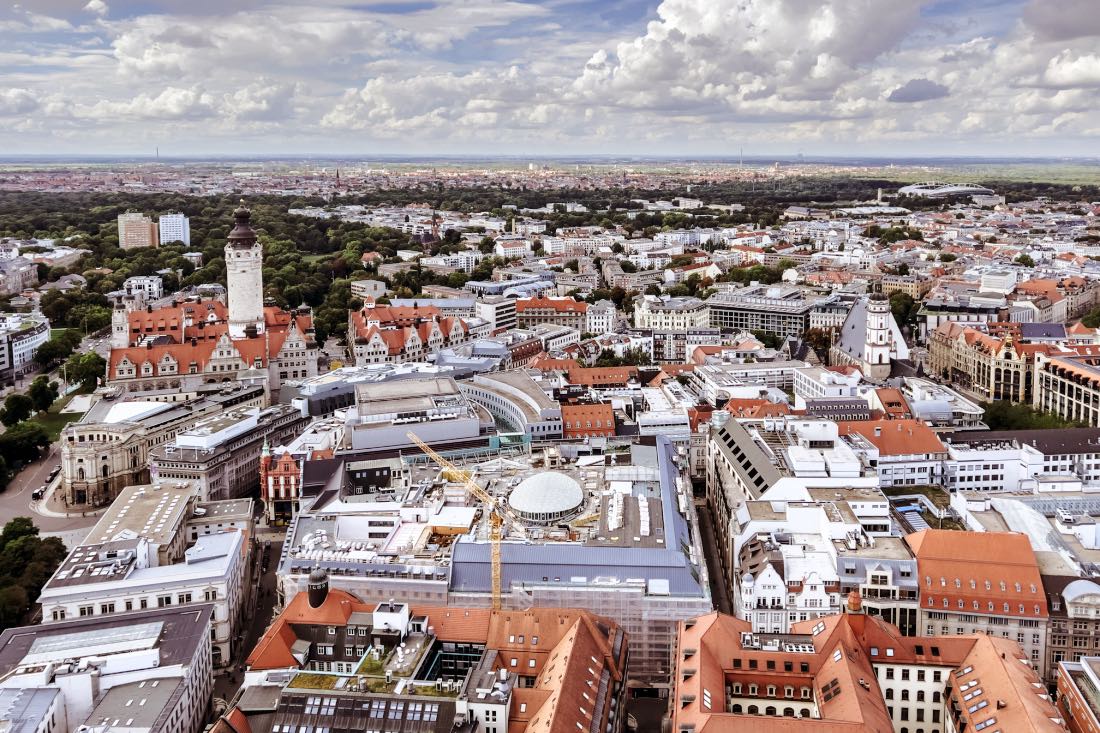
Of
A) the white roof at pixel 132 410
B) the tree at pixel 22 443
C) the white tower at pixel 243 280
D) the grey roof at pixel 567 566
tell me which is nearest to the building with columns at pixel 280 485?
the white roof at pixel 132 410

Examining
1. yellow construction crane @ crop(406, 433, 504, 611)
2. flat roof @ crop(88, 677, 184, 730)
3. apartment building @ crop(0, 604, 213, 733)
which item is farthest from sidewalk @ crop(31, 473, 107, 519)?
flat roof @ crop(88, 677, 184, 730)

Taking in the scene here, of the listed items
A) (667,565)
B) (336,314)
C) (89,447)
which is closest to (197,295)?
(336,314)

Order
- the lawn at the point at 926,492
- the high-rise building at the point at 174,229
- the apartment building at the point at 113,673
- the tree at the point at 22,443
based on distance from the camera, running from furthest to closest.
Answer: the high-rise building at the point at 174,229 → the tree at the point at 22,443 → the lawn at the point at 926,492 → the apartment building at the point at 113,673

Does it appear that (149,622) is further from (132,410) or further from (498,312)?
(498,312)

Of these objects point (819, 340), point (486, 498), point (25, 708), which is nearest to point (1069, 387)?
point (819, 340)

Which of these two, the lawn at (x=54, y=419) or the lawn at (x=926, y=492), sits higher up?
the lawn at (x=926, y=492)

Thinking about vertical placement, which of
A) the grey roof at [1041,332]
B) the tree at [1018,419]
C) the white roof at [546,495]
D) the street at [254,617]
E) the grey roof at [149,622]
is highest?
the grey roof at [1041,332]

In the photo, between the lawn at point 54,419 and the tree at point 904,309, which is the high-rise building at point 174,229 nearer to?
the lawn at point 54,419
